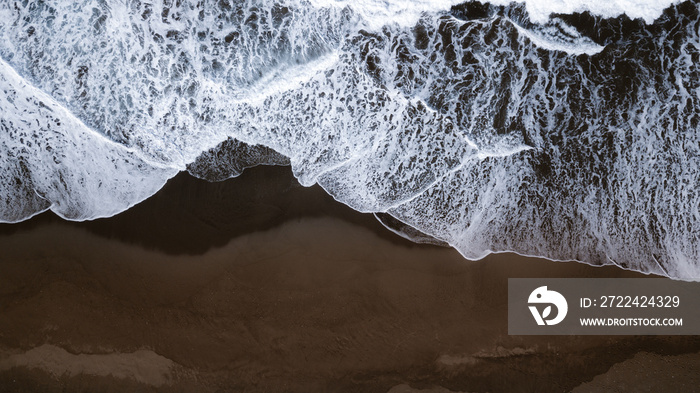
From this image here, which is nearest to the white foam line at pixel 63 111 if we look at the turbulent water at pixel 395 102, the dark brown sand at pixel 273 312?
the turbulent water at pixel 395 102

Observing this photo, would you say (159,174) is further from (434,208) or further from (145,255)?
(434,208)

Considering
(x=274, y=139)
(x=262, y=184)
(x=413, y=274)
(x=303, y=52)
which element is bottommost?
(x=413, y=274)

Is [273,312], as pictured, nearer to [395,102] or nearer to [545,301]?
[395,102]

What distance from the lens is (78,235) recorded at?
2236mm

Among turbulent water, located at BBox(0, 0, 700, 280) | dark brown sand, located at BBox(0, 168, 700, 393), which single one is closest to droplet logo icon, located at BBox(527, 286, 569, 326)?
dark brown sand, located at BBox(0, 168, 700, 393)

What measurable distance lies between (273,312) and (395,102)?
1.22m

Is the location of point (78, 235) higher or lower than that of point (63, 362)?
higher

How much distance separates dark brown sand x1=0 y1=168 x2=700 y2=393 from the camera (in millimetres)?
2229

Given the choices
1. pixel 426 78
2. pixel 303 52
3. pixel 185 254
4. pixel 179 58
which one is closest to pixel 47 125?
pixel 179 58

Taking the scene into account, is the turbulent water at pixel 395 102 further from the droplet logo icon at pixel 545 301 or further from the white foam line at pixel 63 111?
the droplet logo icon at pixel 545 301

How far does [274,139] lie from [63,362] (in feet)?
5.21

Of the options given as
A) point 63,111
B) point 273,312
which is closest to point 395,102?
point 273,312

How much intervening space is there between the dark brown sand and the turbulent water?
26cm

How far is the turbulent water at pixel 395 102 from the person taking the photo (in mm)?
2039
